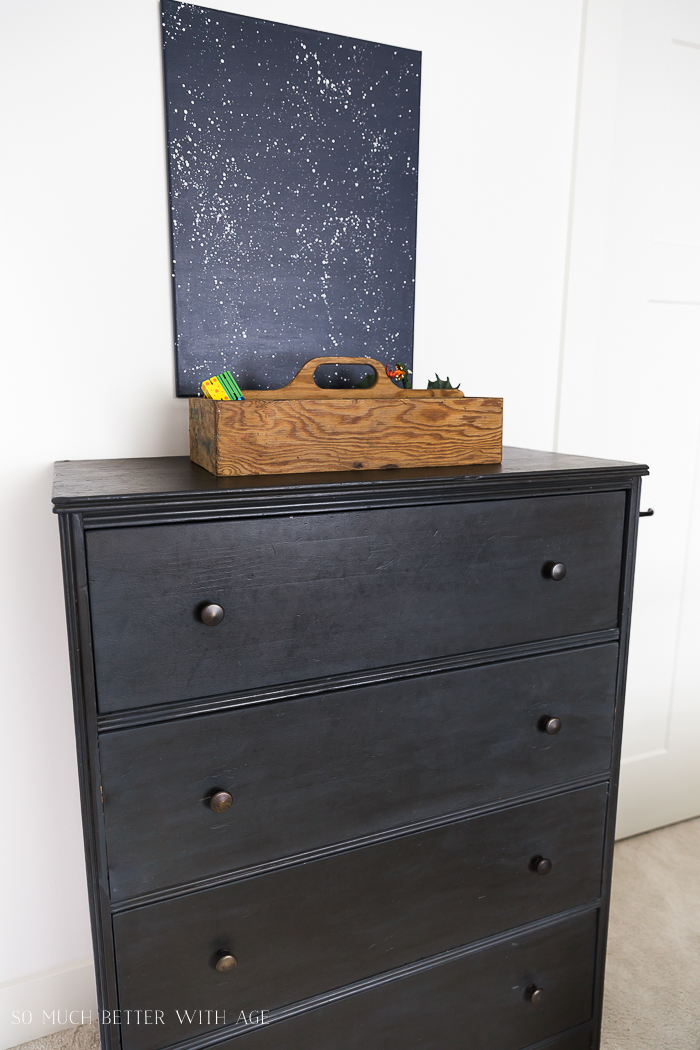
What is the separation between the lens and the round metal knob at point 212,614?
3.16ft

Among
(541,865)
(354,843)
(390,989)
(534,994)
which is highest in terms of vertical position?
(354,843)

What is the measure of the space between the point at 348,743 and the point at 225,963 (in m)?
0.38

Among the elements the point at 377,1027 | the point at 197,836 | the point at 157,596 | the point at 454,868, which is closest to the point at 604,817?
the point at 454,868

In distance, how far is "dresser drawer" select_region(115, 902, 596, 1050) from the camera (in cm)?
104

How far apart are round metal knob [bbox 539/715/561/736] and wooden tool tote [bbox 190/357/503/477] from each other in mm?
477

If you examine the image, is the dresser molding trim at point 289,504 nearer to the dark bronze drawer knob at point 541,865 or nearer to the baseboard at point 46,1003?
Result: the dark bronze drawer knob at point 541,865

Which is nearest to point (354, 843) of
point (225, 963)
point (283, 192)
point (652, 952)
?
point (225, 963)

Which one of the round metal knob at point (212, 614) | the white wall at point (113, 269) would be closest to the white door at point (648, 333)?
the white wall at point (113, 269)

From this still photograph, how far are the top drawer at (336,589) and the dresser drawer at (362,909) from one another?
0.34 meters

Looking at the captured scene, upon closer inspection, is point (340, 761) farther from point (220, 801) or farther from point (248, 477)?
point (248, 477)

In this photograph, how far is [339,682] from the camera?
108cm

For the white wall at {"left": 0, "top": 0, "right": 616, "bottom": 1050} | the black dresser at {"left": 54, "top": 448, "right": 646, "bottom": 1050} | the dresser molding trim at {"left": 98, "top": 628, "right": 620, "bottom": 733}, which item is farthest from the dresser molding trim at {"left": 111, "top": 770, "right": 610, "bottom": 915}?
the white wall at {"left": 0, "top": 0, "right": 616, "bottom": 1050}

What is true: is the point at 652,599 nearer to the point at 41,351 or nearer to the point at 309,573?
the point at 309,573

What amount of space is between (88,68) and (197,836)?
1.32m
